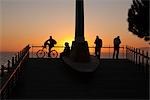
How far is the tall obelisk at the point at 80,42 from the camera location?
27.6 meters

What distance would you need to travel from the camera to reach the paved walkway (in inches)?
712

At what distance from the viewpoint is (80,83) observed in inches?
819

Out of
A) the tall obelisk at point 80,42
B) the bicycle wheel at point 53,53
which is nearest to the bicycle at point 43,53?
the bicycle wheel at point 53,53

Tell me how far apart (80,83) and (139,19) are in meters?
21.8

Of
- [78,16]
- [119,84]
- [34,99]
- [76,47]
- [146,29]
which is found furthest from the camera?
[146,29]

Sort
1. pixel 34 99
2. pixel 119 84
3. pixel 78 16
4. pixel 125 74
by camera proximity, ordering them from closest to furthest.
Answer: pixel 34 99, pixel 119 84, pixel 125 74, pixel 78 16

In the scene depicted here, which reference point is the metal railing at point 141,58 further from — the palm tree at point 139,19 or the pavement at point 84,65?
the palm tree at point 139,19

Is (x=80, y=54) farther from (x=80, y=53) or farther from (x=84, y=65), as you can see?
(x=84, y=65)

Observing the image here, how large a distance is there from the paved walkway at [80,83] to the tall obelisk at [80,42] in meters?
1.06

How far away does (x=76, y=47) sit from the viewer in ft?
93.8

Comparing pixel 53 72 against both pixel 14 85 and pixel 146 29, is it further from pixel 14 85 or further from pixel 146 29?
pixel 146 29

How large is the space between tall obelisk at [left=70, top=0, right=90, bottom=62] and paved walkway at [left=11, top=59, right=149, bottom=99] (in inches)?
41.8

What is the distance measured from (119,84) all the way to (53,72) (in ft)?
14.9

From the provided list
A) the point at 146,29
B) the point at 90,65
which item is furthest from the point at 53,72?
the point at 146,29
